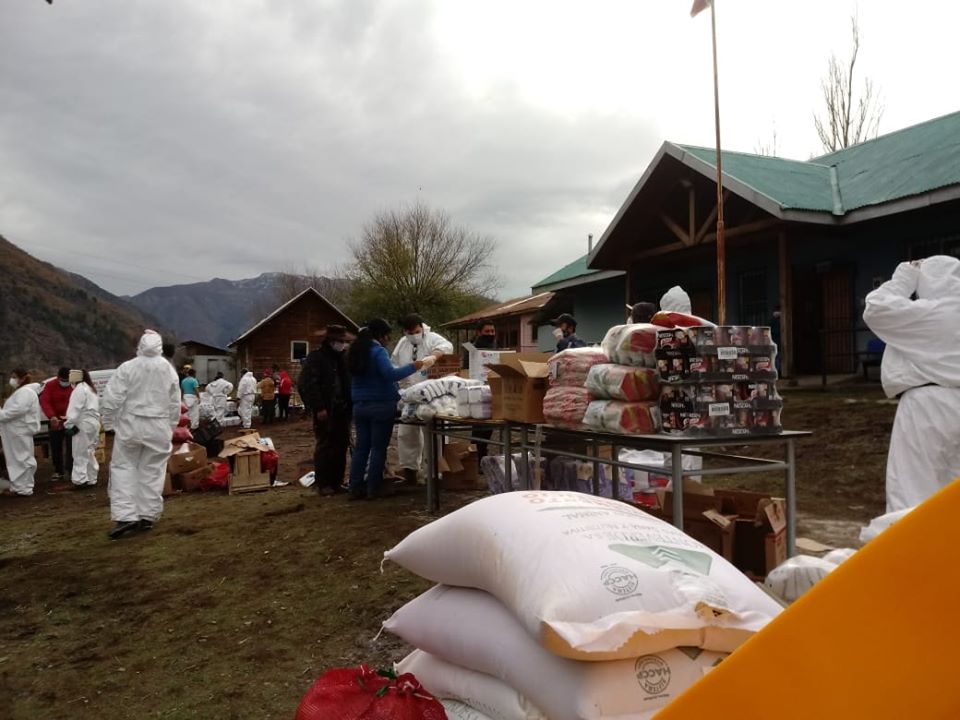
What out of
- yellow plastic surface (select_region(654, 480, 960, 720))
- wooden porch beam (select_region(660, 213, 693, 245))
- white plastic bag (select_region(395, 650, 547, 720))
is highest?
wooden porch beam (select_region(660, 213, 693, 245))

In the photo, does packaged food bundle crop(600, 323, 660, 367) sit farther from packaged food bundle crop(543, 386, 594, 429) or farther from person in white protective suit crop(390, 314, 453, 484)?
person in white protective suit crop(390, 314, 453, 484)

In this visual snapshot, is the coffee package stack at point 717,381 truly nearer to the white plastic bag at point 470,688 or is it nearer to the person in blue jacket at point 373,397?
the white plastic bag at point 470,688

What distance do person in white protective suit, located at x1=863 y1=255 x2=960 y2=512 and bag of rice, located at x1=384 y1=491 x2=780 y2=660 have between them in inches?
125

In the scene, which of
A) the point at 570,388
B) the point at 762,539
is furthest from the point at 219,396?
the point at 762,539

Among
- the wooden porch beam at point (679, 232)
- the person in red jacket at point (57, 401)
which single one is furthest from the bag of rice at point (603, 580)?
the wooden porch beam at point (679, 232)

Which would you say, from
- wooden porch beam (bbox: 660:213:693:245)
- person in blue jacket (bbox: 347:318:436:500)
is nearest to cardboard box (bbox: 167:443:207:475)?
person in blue jacket (bbox: 347:318:436:500)

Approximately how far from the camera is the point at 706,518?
11.7 feet

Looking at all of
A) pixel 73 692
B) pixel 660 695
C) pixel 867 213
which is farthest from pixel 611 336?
pixel 867 213

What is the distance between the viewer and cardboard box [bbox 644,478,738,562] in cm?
348

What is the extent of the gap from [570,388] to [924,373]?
220cm

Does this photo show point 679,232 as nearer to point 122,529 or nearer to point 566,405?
point 566,405

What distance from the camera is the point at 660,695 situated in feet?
4.74

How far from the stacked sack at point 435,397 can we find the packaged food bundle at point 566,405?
1659 millimetres

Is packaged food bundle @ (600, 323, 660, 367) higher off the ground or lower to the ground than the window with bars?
lower
